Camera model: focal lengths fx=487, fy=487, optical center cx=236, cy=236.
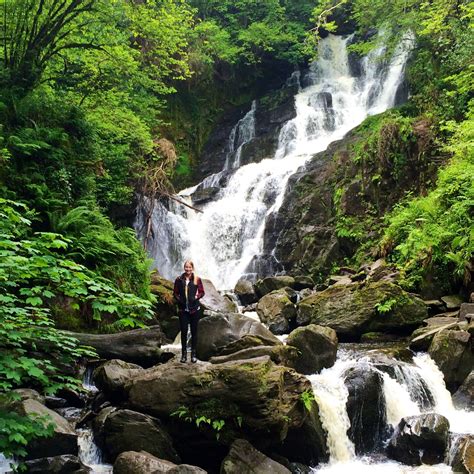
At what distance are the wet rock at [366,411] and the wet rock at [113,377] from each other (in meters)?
Answer: 3.68

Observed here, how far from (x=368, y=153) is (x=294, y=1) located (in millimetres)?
19227

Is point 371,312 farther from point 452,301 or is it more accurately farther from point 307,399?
point 307,399

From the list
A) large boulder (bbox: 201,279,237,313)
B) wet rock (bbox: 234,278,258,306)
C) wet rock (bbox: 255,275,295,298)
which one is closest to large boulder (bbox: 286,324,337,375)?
large boulder (bbox: 201,279,237,313)

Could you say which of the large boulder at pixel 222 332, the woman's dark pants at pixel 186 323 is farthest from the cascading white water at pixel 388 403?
the woman's dark pants at pixel 186 323

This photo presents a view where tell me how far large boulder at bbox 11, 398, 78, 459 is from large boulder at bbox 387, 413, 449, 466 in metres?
4.85

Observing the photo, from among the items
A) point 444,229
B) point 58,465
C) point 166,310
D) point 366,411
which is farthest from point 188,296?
point 444,229

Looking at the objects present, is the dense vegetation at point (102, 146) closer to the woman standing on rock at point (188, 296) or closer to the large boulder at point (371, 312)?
the woman standing on rock at point (188, 296)

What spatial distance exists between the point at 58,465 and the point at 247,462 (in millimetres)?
Result: 2438

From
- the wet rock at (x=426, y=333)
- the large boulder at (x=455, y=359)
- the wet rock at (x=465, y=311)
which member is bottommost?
the large boulder at (x=455, y=359)

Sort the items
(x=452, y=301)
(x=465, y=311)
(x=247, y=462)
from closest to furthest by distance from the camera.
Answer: (x=247, y=462) < (x=465, y=311) < (x=452, y=301)

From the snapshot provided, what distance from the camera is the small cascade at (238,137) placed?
87.7ft

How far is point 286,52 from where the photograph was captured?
30031mm

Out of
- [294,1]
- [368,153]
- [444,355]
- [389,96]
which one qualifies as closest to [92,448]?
[444,355]

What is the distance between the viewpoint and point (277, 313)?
12.8m
